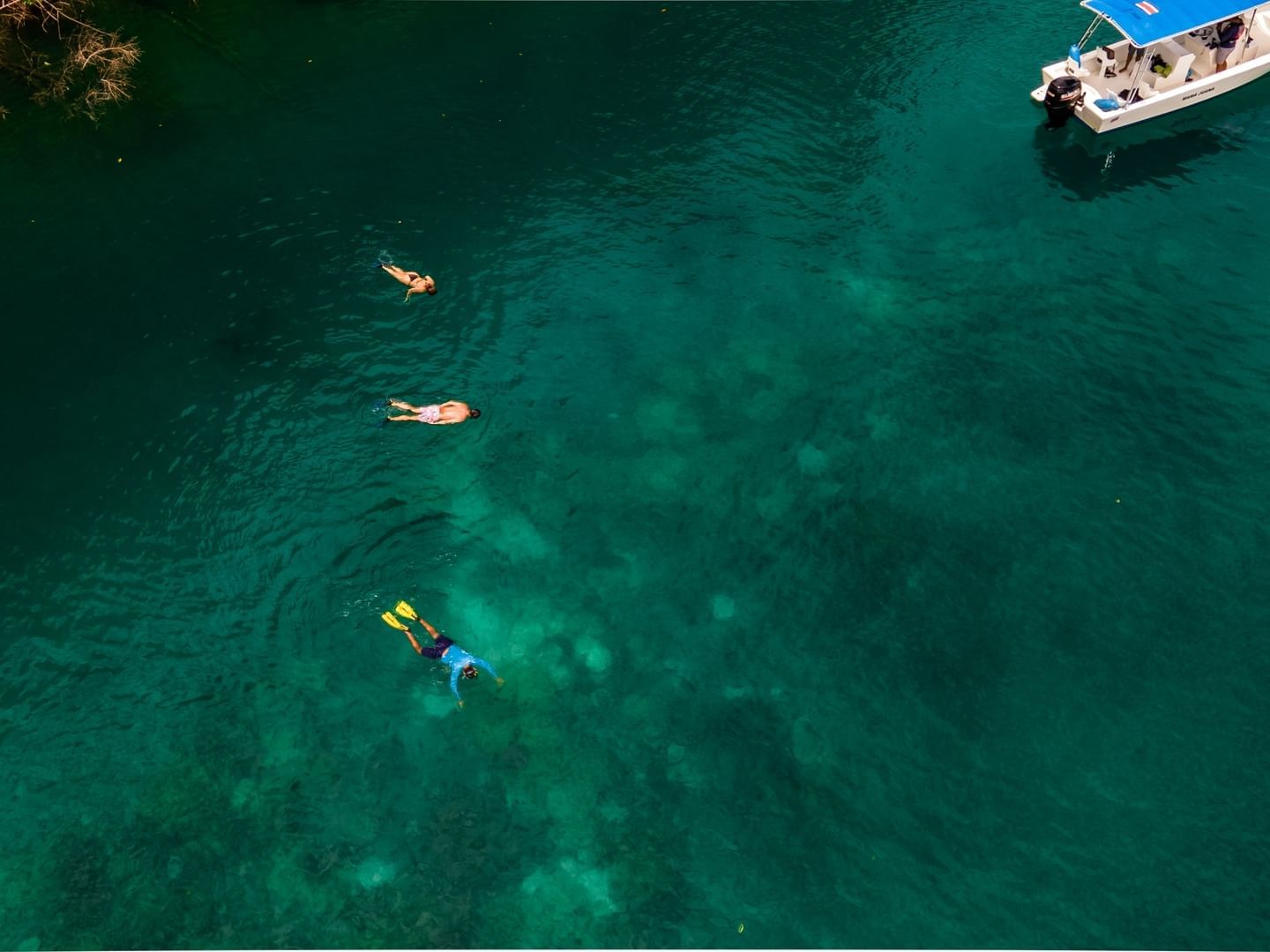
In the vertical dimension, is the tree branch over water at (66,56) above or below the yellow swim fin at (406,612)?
above

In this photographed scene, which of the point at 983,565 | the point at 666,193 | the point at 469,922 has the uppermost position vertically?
the point at 666,193

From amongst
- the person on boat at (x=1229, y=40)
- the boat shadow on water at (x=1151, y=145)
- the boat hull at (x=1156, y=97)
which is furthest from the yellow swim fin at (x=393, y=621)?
the person on boat at (x=1229, y=40)

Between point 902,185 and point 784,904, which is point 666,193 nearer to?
point 902,185

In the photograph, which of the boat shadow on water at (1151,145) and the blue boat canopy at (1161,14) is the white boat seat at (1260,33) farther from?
the blue boat canopy at (1161,14)

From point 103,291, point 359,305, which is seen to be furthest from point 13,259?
point 359,305

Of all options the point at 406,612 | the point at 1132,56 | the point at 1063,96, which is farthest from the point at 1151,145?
the point at 406,612

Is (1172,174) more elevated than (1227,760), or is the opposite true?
(1172,174)
